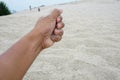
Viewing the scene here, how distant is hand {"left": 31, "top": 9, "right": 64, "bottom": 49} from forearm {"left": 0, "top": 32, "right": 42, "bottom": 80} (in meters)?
0.09

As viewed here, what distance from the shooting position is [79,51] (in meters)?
3.37

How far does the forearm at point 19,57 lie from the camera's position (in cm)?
109

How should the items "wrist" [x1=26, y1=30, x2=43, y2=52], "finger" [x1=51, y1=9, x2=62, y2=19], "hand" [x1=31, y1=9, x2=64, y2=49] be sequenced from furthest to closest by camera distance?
"finger" [x1=51, y1=9, x2=62, y2=19]
"hand" [x1=31, y1=9, x2=64, y2=49]
"wrist" [x1=26, y1=30, x2=43, y2=52]

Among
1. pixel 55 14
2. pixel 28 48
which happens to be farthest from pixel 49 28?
pixel 28 48

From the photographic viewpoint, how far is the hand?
1423 millimetres

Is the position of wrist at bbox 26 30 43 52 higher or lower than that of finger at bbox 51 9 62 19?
lower

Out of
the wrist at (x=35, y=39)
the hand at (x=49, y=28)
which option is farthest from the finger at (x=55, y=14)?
the wrist at (x=35, y=39)

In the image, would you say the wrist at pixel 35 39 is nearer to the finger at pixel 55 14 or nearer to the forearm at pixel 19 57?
the forearm at pixel 19 57

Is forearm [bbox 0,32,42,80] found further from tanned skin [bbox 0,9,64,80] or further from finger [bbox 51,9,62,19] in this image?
finger [bbox 51,9,62,19]

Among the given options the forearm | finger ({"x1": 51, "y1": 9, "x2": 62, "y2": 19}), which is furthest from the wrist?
finger ({"x1": 51, "y1": 9, "x2": 62, "y2": 19})

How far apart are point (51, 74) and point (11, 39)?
240 cm

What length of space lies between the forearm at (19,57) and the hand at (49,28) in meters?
0.09

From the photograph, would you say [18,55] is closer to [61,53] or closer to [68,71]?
[68,71]

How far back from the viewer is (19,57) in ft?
→ 3.83
